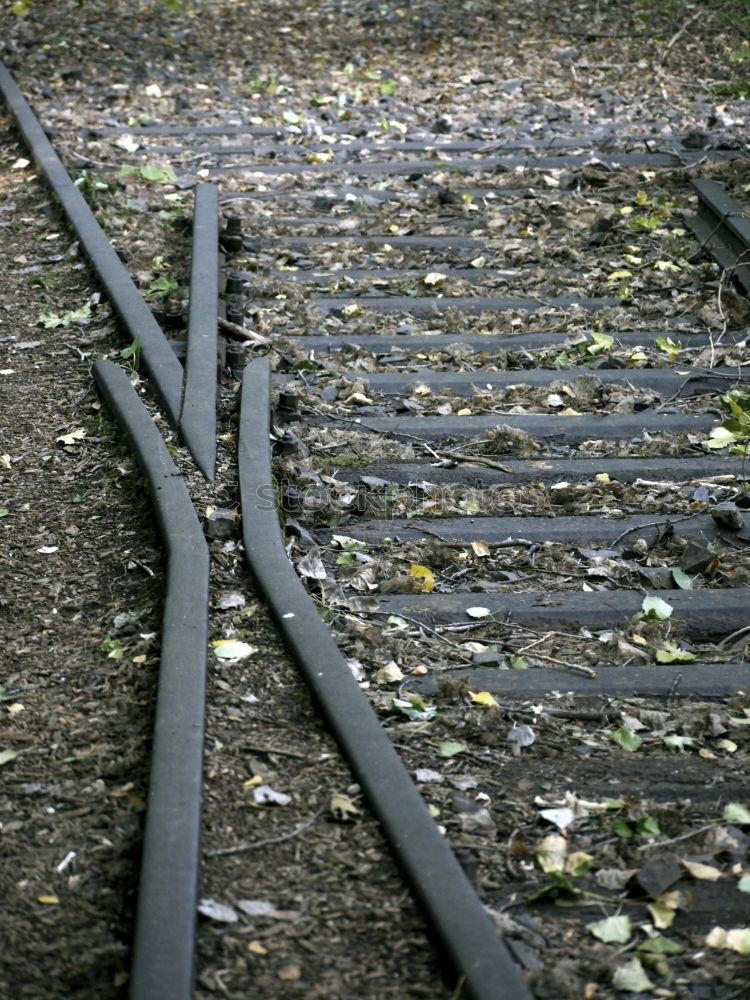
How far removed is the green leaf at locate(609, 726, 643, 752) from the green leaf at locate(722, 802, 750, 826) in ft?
1.01

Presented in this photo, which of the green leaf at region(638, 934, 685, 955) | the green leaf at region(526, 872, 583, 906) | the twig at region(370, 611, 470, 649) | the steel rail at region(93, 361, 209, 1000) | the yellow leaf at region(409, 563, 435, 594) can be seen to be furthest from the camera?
the yellow leaf at region(409, 563, 435, 594)

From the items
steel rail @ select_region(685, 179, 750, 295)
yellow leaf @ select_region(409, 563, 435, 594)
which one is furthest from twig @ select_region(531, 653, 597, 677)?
steel rail @ select_region(685, 179, 750, 295)

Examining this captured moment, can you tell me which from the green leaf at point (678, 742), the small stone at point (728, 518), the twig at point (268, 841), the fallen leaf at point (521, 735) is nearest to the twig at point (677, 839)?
the green leaf at point (678, 742)

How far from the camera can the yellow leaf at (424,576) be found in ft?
12.5

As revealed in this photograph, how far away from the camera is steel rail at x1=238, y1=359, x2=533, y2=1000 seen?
230cm

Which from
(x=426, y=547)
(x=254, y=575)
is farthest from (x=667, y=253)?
(x=254, y=575)

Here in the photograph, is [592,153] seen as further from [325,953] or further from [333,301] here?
[325,953]

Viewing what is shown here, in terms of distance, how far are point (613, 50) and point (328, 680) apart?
30.0 feet

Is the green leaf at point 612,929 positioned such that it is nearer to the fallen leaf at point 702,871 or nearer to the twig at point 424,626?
the fallen leaf at point 702,871

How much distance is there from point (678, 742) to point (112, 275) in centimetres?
365

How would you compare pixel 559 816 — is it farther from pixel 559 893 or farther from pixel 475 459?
pixel 475 459

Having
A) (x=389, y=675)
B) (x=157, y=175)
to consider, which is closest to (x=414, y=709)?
(x=389, y=675)

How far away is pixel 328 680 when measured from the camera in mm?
3072

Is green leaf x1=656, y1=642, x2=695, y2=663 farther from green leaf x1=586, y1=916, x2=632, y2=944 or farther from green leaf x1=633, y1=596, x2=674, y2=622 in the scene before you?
green leaf x1=586, y1=916, x2=632, y2=944
